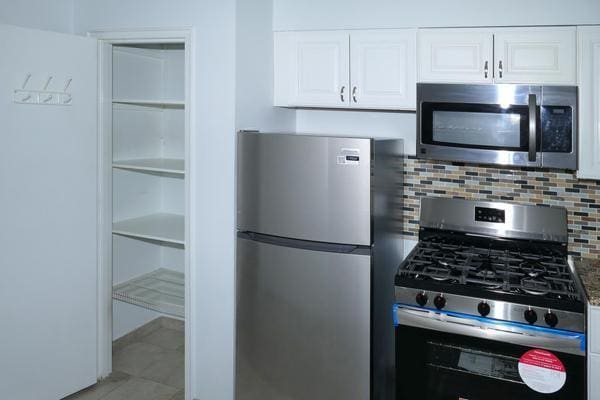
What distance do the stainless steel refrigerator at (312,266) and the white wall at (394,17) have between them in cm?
40

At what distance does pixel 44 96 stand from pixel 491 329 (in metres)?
2.41

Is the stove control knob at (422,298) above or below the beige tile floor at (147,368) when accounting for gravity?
above

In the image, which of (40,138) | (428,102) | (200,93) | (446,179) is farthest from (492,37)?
(40,138)

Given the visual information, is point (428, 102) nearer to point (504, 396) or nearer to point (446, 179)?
point (446, 179)

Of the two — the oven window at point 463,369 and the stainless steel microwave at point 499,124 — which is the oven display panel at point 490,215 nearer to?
the stainless steel microwave at point 499,124

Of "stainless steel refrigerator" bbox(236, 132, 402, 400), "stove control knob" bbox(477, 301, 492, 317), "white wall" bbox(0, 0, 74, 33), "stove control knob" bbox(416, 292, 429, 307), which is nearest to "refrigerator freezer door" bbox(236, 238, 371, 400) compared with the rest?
"stainless steel refrigerator" bbox(236, 132, 402, 400)

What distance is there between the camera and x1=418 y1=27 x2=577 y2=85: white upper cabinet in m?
2.52

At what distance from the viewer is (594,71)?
2.46 metres

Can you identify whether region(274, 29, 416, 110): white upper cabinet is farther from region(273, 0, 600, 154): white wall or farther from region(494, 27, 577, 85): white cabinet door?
region(494, 27, 577, 85): white cabinet door

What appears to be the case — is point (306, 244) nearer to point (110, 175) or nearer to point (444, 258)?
point (444, 258)

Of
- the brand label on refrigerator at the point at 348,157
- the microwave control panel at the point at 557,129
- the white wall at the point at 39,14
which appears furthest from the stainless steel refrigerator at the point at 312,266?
the white wall at the point at 39,14

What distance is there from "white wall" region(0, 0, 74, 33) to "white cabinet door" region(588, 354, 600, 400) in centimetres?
313

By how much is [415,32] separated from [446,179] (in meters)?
0.82

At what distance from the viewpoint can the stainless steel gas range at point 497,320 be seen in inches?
88.7
